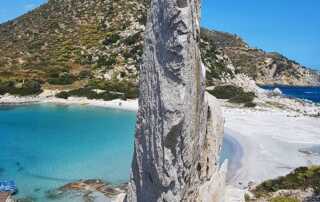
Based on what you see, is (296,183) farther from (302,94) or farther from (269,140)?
(302,94)

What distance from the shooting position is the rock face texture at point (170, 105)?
789cm

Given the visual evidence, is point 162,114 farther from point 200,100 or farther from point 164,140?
point 200,100

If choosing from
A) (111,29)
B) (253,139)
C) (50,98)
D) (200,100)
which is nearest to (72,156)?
(253,139)

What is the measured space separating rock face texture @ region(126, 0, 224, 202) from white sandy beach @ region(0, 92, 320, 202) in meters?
3.23

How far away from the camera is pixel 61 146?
33.3 metres

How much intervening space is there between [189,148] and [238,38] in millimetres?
195216

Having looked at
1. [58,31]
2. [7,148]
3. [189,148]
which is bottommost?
[7,148]

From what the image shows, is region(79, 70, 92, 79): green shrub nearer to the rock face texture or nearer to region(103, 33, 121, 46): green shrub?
region(103, 33, 121, 46): green shrub

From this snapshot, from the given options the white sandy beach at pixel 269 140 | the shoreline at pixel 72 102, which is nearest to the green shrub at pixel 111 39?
the shoreline at pixel 72 102

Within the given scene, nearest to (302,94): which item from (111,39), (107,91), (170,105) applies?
(111,39)

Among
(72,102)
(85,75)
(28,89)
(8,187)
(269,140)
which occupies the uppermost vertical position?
(85,75)

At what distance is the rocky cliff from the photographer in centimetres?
7012

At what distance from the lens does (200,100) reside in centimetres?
875

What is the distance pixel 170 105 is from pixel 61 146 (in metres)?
26.8
